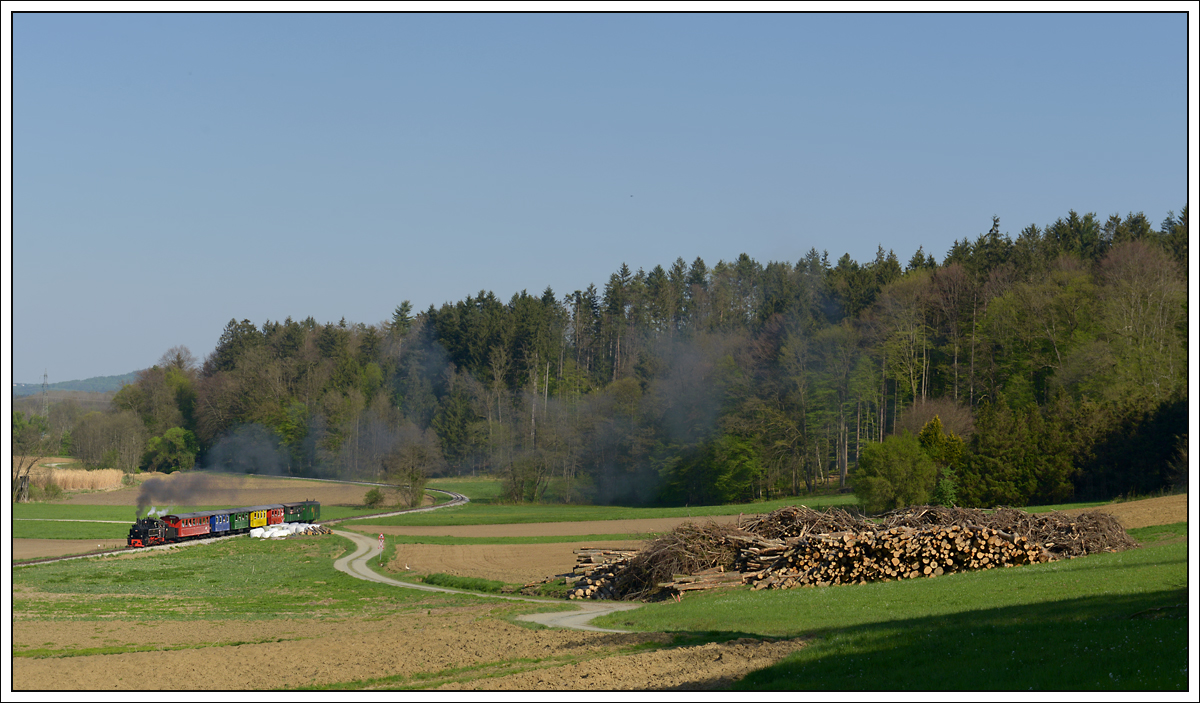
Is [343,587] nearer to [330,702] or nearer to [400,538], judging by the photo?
[400,538]

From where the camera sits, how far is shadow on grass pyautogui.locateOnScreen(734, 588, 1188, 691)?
36.8 ft

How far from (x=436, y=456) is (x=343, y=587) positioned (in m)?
72.7

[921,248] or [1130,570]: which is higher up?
[921,248]

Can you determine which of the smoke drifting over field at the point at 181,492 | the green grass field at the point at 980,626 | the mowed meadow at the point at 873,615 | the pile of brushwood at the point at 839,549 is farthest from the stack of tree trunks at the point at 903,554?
the smoke drifting over field at the point at 181,492

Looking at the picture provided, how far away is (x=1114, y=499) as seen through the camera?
2295 inches

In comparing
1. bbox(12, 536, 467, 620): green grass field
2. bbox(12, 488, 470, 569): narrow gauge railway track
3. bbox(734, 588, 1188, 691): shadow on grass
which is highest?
bbox(734, 588, 1188, 691): shadow on grass

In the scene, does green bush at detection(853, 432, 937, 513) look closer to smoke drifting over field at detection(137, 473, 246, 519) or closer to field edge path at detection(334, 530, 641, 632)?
field edge path at detection(334, 530, 641, 632)

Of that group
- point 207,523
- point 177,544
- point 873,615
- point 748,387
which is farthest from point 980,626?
point 748,387

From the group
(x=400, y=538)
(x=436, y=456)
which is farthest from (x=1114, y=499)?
(x=436, y=456)

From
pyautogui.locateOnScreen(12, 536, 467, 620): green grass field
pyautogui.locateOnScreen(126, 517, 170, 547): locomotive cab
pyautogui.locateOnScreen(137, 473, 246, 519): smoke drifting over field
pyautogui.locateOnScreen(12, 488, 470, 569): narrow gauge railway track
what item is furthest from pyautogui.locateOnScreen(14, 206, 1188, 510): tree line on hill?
pyautogui.locateOnScreen(126, 517, 170, 547): locomotive cab

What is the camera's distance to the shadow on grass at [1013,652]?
11.2 meters

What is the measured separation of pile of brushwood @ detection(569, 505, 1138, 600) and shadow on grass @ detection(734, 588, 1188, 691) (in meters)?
10.7

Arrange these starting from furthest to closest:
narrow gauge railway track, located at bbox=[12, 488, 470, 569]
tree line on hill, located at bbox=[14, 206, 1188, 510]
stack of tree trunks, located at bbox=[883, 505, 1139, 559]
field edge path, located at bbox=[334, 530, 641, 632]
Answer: tree line on hill, located at bbox=[14, 206, 1188, 510] < narrow gauge railway track, located at bbox=[12, 488, 470, 569] < stack of tree trunks, located at bbox=[883, 505, 1139, 559] < field edge path, located at bbox=[334, 530, 641, 632]

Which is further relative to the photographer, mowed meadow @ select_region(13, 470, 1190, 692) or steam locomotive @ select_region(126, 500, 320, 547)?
steam locomotive @ select_region(126, 500, 320, 547)
